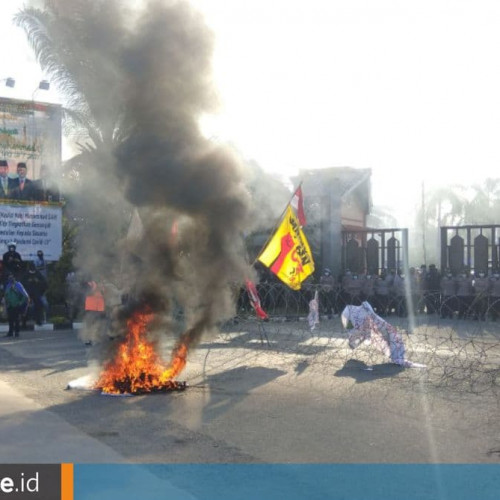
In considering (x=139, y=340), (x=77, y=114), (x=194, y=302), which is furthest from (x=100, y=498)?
(x=77, y=114)

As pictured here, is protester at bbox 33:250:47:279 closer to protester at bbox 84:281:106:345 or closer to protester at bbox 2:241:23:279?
protester at bbox 2:241:23:279

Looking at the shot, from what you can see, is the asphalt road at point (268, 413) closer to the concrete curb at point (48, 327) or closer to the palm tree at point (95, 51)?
the palm tree at point (95, 51)

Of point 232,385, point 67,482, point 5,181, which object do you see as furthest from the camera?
point 5,181

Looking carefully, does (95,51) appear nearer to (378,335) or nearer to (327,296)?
(378,335)

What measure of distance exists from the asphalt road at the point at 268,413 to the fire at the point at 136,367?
23cm

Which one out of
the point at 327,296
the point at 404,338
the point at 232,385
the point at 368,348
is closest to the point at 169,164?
the point at 232,385

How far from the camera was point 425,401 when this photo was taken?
826 cm

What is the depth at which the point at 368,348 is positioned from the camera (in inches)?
465

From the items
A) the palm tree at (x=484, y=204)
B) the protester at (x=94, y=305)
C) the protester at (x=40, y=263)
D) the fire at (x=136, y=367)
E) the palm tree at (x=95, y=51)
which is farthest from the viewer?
the palm tree at (x=484, y=204)

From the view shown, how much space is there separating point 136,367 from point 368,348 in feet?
14.3

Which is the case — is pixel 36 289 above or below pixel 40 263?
below

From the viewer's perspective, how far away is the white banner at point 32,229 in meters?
19.0

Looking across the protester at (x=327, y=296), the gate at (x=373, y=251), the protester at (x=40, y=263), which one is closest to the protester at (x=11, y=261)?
the protester at (x=40, y=263)

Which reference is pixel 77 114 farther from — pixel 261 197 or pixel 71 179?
pixel 261 197
